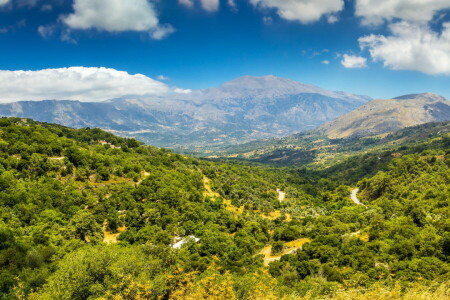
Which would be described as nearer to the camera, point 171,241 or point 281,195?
point 171,241

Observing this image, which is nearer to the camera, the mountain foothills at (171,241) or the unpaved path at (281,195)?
the mountain foothills at (171,241)

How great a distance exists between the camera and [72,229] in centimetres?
5266

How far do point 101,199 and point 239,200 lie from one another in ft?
197

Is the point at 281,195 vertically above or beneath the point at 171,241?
beneath

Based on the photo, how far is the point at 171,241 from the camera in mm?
60438

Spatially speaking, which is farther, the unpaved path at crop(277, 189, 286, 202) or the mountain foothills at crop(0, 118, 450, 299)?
the unpaved path at crop(277, 189, 286, 202)

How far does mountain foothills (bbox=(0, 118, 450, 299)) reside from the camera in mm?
29688

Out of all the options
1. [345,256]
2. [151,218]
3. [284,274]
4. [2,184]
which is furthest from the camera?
[151,218]

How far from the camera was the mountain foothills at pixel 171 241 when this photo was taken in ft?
97.4

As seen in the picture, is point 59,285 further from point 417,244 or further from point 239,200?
point 239,200

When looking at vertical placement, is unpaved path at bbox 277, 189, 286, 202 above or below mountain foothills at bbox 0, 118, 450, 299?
below

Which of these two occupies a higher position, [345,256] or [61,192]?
[61,192]

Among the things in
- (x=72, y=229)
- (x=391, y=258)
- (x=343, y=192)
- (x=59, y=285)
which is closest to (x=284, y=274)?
(x=391, y=258)

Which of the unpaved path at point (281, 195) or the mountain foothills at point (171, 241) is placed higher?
the mountain foothills at point (171, 241)
